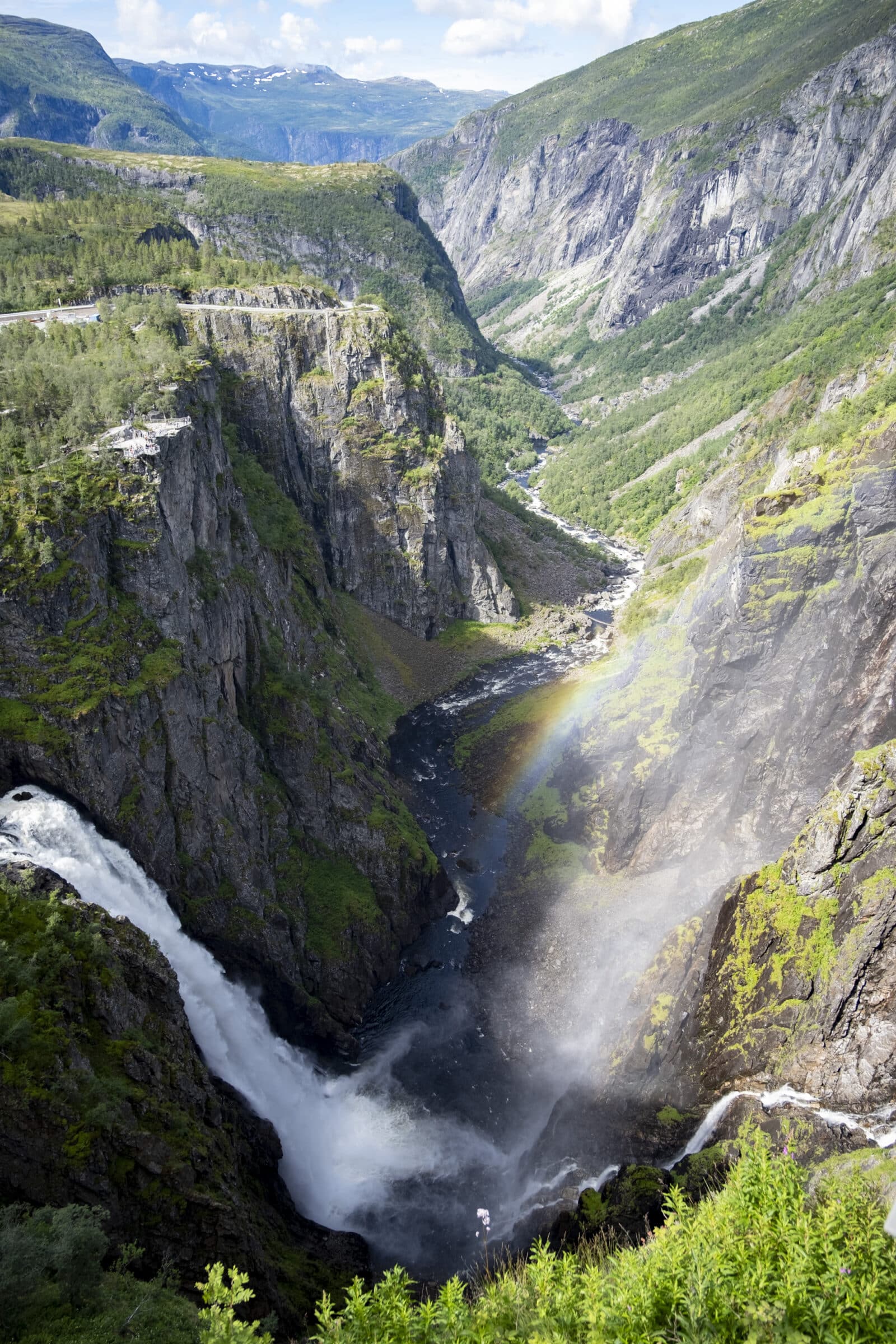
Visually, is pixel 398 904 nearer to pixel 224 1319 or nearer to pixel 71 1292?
pixel 71 1292

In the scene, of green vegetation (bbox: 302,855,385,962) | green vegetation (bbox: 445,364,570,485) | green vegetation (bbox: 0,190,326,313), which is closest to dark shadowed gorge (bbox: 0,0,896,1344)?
green vegetation (bbox: 302,855,385,962)

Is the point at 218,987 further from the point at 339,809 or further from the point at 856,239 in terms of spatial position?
the point at 856,239

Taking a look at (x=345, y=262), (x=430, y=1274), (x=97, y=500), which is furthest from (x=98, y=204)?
(x=430, y=1274)

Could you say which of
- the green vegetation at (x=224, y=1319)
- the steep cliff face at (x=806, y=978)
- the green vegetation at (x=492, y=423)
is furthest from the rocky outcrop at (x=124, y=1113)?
the green vegetation at (x=492, y=423)

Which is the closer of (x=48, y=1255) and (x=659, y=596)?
(x=48, y=1255)

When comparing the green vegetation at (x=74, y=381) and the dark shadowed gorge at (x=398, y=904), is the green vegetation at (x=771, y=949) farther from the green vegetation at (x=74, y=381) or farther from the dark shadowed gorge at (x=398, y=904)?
the green vegetation at (x=74, y=381)

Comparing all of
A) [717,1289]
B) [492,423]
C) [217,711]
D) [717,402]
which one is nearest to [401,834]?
[217,711]
